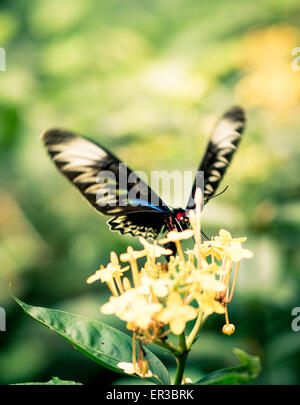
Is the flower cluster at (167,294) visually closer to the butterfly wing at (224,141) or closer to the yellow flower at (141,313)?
the yellow flower at (141,313)

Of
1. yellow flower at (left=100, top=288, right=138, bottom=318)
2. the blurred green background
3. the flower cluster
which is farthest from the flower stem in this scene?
the blurred green background

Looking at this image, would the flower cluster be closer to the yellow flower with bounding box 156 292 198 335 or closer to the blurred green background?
the yellow flower with bounding box 156 292 198 335

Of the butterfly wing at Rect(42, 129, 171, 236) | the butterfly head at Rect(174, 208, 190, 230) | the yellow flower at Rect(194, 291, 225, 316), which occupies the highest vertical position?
the butterfly wing at Rect(42, 129, 171, 236)

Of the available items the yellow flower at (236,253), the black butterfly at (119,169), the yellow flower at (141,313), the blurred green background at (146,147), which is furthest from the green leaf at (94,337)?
the blurred green background at (146,147)

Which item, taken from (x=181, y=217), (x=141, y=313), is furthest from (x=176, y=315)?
(x=181, y=217)

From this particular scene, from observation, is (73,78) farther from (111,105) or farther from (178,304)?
(178,304)

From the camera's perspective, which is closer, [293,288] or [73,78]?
[293,288]
